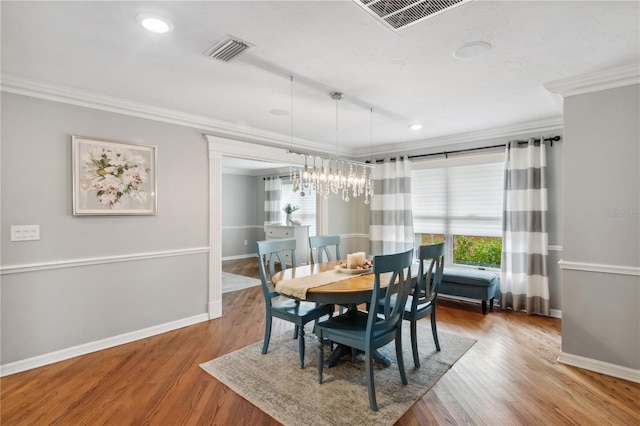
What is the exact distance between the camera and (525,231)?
4.10m

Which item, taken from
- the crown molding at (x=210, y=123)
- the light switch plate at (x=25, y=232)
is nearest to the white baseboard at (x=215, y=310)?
the light switch plate at (x=25, y=232)

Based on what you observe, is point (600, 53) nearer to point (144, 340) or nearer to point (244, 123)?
point (244, 123)

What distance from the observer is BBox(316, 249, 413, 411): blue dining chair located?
7.25 feet

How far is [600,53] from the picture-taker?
7.56 feet

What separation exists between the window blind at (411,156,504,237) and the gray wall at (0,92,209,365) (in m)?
3.27

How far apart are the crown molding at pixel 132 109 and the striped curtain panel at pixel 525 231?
10.1ft

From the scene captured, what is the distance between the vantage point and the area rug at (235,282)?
18.2 ft

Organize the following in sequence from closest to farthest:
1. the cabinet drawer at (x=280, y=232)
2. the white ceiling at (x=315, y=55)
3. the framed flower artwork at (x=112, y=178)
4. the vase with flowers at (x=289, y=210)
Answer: the white ceiling at (x=315, y=55) → the framed flower artwork at (x=112, y=178) → the cabinet drawer at (x=280, y=232) → the vase with flowers at (x=289, y=210)

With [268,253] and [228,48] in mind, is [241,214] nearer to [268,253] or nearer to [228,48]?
[268,253]

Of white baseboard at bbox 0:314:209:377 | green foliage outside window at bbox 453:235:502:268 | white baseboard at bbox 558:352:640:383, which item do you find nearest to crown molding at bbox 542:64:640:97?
white baseboard at bbox 558:352:640:383

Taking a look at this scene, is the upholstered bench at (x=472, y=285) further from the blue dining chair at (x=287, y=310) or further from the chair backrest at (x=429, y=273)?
the blue dining chair at (x=287, y=310)

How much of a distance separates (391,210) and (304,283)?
10.1ft

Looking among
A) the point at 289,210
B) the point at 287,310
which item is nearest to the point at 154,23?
the point at 287,310

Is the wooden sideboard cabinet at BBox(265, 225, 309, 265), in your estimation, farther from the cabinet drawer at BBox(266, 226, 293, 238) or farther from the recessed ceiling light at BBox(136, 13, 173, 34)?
the recessed ceiling light at BBox(136, 13, 173, 34)
